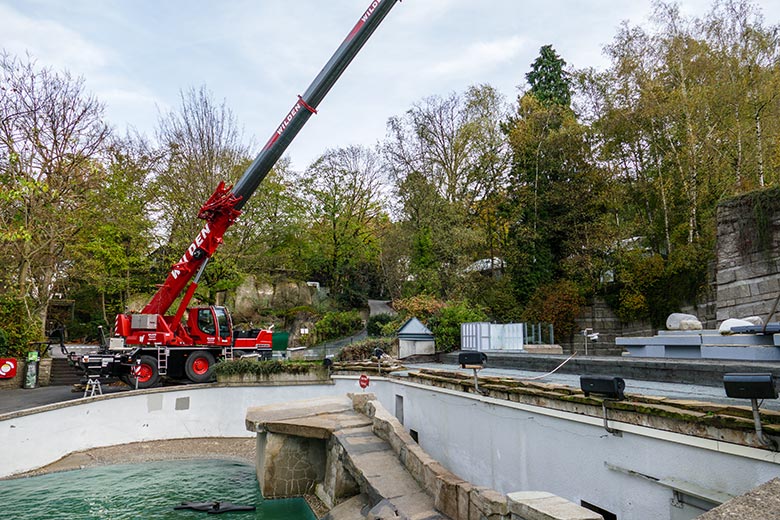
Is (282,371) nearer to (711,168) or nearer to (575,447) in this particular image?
(575,447)

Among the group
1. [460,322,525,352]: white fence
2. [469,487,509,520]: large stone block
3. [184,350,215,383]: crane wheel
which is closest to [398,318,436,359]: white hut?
[460,322,525,352]: white fence

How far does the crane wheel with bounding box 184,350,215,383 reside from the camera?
15.0 metres

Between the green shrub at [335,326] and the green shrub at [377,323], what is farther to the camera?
the green shrub at [335,326]

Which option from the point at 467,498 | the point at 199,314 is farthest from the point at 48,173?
the point at 467,498

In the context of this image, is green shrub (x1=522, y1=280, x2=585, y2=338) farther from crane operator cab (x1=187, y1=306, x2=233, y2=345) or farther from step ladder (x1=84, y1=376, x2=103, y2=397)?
step ladder (x1=84, y1=376, x2=103, y2=397)

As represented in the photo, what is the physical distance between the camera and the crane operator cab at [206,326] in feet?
51.1

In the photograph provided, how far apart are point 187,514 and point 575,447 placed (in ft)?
23.0

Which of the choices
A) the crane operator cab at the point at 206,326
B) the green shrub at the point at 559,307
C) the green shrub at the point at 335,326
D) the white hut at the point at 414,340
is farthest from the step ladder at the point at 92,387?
the green shrub at the point at 559,307

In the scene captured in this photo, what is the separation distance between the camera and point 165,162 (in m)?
22.3

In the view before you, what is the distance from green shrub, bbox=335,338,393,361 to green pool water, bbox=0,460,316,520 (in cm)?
433

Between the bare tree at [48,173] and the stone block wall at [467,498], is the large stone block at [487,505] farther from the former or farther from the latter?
the bare tree at [48,173]

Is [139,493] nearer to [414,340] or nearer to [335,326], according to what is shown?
[414,340]

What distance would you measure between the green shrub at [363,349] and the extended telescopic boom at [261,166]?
493 centimetres

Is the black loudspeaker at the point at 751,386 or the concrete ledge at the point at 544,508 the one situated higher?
the black loudspeaker at the point at 751,386
